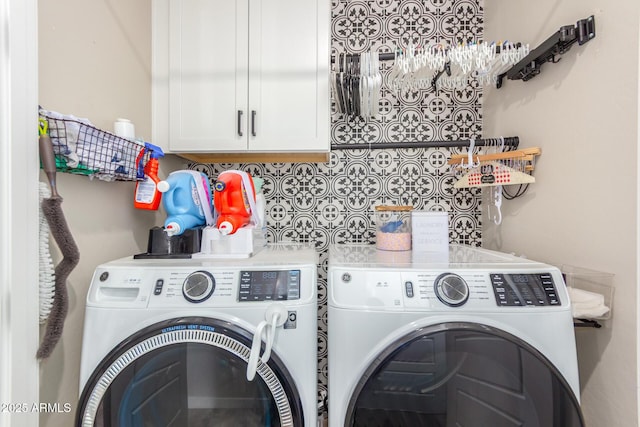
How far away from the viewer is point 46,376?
91cm

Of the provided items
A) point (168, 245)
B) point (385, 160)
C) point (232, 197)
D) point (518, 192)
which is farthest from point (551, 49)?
point (168, 245)

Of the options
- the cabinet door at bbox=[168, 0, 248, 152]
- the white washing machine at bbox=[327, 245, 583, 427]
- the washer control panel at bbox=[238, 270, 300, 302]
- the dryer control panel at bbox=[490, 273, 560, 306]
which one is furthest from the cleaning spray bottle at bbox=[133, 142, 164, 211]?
the dryer control panel at bbox=[490, 273, 560, 306]

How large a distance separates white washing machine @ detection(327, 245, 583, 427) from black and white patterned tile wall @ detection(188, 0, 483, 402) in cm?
79

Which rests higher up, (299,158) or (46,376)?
(299,158)

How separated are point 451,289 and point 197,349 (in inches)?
30.7

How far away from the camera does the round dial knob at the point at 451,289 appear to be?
0.87m

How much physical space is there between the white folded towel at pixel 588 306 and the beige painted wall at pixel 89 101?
166 centimetres

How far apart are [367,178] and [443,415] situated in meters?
1.17

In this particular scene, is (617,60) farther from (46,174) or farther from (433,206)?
(46,174)

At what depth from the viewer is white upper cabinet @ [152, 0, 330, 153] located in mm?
1340

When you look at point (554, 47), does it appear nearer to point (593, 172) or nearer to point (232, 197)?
point (593, 172)

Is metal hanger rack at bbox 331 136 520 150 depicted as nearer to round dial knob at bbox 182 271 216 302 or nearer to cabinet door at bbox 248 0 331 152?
cabinet door at bbox 248 0 331 152

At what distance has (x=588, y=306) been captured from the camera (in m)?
0.88

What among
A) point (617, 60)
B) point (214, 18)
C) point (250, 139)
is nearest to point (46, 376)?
point (250, 139)
